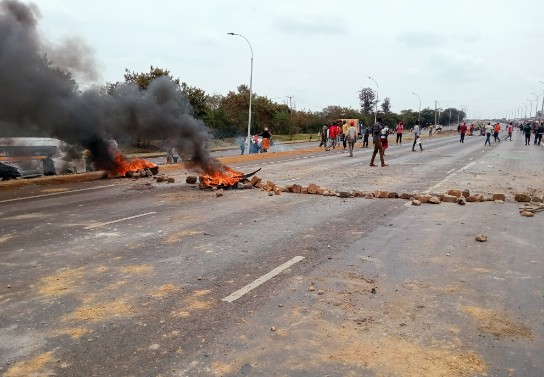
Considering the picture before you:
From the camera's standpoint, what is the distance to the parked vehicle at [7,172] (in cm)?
1367

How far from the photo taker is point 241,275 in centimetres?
486

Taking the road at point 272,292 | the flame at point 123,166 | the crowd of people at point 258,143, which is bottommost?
the road at point 272,292

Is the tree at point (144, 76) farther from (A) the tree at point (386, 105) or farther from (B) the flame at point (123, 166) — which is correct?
(A) the tree at point (386, 105)

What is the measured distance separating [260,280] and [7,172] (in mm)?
12418

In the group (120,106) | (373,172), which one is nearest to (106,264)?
(120,106)

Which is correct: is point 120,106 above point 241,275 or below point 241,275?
above

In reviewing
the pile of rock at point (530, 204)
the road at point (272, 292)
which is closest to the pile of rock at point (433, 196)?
the pile of rock at point (530, 204)

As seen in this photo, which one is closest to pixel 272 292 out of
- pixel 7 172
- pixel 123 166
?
pixel 123 166

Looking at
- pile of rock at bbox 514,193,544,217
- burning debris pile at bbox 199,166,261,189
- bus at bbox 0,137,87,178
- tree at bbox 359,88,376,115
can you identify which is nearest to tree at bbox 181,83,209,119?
bus at bbox 0,137,87,178

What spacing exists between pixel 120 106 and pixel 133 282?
9.91m

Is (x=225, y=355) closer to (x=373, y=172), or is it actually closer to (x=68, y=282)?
(x=68, y=282)

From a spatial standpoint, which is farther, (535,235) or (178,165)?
(178,165)

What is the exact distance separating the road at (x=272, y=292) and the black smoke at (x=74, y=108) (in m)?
4.39

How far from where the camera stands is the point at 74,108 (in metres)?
12.4
